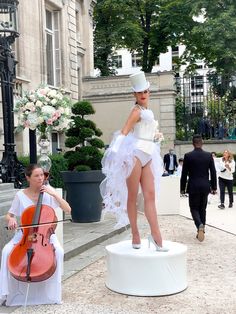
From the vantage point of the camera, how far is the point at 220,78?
912 inches

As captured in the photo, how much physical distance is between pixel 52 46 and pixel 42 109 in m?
12.7

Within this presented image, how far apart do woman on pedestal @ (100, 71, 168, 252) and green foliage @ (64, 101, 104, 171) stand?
4.39 m

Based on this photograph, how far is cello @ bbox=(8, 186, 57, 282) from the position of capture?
15.1ft

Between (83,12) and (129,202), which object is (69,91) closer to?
(83,12)

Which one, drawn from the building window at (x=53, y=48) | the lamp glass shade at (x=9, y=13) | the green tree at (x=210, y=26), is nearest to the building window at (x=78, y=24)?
the building window at (x=53, y=48)

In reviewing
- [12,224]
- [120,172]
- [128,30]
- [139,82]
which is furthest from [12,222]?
[128,30]

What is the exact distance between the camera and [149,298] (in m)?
5.27

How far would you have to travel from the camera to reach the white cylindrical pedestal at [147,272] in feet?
17.4

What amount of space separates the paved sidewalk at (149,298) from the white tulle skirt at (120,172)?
38.7 inches

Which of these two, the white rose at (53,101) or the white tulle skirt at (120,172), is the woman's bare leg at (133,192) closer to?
the white tulle skirt at (120,172)

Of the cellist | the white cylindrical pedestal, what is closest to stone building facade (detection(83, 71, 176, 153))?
the white cylindrical pedestal

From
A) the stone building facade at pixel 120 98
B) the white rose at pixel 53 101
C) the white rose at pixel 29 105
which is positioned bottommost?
the white rose at pixel 29 105

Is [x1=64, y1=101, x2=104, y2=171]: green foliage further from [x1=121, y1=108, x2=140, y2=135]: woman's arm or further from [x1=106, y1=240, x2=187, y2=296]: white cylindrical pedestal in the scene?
[x1=106, y1=240, x2=187, y2=296]: white cylindrical pedestal

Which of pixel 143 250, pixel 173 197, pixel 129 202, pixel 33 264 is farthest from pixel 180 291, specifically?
pixel 173 197
